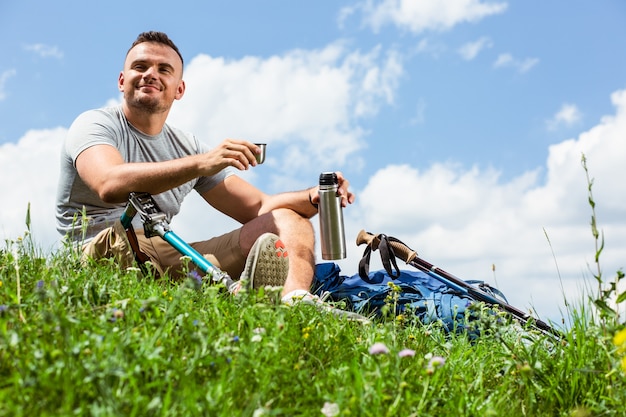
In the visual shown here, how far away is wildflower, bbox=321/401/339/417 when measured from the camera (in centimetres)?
244

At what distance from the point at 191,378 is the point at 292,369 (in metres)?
0.50

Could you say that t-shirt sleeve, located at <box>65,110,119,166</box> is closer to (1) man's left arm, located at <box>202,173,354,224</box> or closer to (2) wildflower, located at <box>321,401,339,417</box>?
(1) man's left arm, located at <box>202,173,354,224</box>

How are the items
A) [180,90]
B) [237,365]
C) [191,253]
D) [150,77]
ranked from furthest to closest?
[180,90]
[150,77]
[191,253]
[237,365]

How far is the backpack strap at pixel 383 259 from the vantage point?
6309 mm

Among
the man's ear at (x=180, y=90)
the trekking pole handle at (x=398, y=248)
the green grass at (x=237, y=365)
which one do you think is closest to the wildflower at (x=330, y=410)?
the green grass at (x=237, y=365)

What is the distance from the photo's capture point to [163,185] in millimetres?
5258

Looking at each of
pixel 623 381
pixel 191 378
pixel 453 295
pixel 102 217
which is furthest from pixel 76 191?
pixel 623 381

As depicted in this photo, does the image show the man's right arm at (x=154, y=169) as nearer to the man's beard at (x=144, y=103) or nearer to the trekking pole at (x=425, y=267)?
the man's beard at (x=144, y=103)

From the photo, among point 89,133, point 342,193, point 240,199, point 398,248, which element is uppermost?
point 89,133

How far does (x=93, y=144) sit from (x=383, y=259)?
275 centimetres

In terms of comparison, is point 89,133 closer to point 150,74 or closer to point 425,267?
point 150,74

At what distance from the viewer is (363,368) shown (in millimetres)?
2969

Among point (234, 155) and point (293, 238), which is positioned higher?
point (234, 155)

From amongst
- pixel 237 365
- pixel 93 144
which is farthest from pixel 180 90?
pixel 237 365
